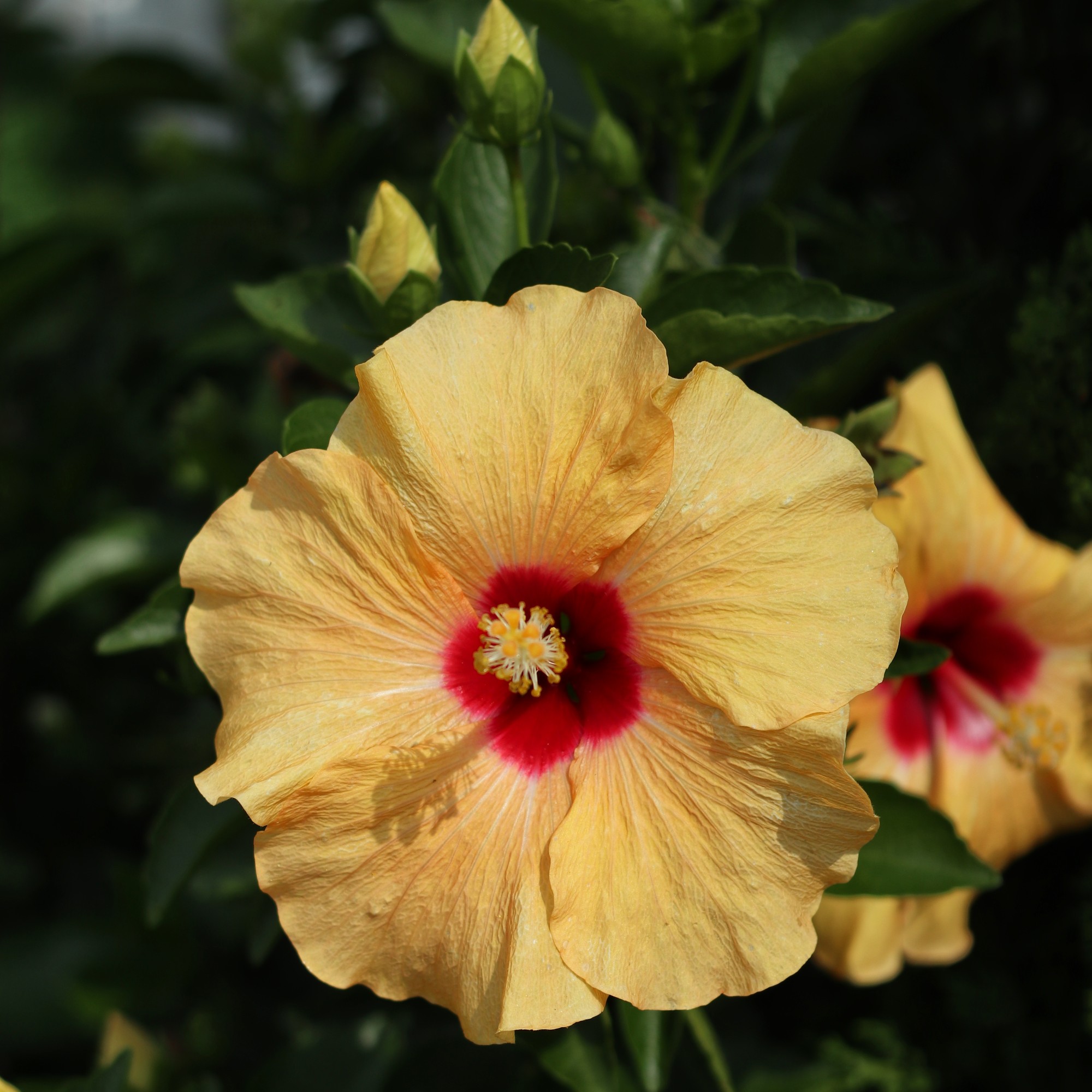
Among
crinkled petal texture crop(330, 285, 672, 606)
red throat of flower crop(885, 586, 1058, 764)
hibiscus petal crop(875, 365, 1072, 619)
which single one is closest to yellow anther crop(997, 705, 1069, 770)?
red throat of flower crop(885, 586, 1058, 764)

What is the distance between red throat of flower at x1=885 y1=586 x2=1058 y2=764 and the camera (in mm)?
1206

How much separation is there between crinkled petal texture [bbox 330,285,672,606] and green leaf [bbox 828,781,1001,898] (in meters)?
0.44

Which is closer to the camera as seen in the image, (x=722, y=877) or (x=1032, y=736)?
(x=722, y=877)

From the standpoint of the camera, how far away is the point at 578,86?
1.60 metres

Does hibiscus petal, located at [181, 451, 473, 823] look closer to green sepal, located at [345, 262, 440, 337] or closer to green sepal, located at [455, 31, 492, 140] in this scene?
green sepal, located at [345, 262, 440, 337]

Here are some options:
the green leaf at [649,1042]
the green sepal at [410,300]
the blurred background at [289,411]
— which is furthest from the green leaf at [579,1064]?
the green sepal at [410,300]

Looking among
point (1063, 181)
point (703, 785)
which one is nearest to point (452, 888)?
point (703, 785)

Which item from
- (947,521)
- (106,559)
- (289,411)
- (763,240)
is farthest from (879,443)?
(106,559)

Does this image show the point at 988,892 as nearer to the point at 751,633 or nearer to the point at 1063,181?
the point at 751,633

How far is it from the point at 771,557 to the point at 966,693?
0.55 meters

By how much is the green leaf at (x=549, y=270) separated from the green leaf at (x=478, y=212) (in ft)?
A: 0.41

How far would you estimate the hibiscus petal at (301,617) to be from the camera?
87 centimetres

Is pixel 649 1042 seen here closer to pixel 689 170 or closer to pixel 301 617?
pixel 301 617

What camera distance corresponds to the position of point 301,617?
891mm
